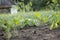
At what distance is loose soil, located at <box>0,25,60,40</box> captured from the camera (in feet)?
6.73

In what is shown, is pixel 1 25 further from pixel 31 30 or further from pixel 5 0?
pixel 5 0

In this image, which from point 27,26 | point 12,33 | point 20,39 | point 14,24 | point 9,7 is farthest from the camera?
point 9,7

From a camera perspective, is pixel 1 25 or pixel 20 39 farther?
pixel 1 25

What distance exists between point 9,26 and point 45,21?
1.90 feet

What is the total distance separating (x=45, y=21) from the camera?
8.55ft

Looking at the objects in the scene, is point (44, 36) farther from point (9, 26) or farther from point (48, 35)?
point (9, 26)

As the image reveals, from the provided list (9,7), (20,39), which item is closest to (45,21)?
(20,39)

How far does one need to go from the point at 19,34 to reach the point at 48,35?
309mm

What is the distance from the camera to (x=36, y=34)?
2.15m

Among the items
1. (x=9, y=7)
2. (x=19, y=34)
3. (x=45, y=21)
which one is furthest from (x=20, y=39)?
(x=9, y=7)

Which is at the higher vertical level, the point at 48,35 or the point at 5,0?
the point at 48,35

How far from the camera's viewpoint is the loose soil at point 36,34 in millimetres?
2053

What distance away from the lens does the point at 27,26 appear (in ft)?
8.09

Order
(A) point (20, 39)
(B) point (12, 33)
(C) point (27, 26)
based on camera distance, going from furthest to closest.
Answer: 1. (C) point (27, 26)
2. (B) point (12, 33)
3. (A) point (20, 39)
